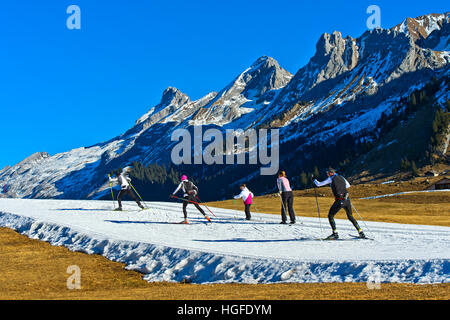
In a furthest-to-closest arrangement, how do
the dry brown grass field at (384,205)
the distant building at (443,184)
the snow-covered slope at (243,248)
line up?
the distant building at (443,184) < the dry brown grass field at (384,205) < the snow-covered slope at (243,248)

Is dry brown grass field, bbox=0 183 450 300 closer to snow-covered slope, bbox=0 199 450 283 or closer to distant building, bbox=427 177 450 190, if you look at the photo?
snow-covered slope, bbox=0 199 450 283

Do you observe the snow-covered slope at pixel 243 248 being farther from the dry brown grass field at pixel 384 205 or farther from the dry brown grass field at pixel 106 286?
the dry brown grass field at pixel 384 205

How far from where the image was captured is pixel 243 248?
17.7 metres

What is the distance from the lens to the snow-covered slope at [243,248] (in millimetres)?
13391

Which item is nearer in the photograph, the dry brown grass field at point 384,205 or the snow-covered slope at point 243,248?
the snow-covered slope at point 243,248

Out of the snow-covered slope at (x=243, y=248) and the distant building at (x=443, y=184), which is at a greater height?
the distant building at (x=443, y=184)

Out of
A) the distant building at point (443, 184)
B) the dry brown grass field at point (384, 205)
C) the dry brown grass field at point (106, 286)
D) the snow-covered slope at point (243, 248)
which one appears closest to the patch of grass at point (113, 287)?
the dry brown grass field at point (106, 286)

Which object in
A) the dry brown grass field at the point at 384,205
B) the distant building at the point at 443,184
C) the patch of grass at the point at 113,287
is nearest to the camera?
the patch of grass at the point at 113,287

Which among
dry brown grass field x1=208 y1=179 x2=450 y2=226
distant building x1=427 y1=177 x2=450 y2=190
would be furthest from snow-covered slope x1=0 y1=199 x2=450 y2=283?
distant building x1=427 y1=177 x2=450 y2=190

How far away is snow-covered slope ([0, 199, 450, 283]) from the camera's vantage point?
1339 centimetres

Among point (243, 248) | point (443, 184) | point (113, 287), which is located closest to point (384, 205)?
point (243, 248)

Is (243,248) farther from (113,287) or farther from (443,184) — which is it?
(443,184)
